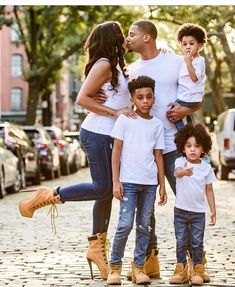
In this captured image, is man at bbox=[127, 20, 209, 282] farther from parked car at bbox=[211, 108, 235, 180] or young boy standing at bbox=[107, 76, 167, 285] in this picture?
A: parked car at bbox=[211, 108, 235, 180]

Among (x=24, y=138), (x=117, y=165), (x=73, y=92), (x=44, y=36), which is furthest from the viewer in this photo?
(x=73, y=92)

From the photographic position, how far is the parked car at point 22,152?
22531mm

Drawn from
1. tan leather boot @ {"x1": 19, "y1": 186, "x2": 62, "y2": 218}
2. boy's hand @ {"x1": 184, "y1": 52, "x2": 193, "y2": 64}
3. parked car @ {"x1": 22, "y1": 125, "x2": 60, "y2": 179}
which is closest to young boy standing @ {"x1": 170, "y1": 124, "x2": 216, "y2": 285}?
boy's hand @ {"x1": 184, "y1": 52, "x2": 193, "y2": 64}

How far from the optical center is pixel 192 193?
7.25 meters

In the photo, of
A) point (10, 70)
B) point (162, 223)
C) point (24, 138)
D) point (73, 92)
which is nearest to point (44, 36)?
point (24, 138)

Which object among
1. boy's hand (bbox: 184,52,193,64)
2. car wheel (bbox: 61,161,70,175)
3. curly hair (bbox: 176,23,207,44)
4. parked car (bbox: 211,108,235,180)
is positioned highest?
curly hair (bbox: 176,23,207,44)

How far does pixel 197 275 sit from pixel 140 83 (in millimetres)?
1353

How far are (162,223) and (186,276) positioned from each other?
590 centimetres

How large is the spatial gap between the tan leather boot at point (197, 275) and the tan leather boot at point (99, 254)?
0.68m

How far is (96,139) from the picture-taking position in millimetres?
7488

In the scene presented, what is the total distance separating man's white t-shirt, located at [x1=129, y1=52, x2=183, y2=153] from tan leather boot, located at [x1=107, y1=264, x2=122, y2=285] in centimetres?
89

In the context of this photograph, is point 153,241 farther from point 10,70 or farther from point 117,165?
point 10,70

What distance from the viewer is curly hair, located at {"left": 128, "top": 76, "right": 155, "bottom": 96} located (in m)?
7.22

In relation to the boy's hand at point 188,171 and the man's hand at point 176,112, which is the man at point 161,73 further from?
the boy's hand at point 188,171
